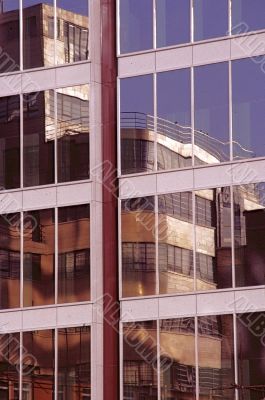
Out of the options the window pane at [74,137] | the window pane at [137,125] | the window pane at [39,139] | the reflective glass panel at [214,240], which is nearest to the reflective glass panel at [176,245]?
the reflective glass panel at [214,240]

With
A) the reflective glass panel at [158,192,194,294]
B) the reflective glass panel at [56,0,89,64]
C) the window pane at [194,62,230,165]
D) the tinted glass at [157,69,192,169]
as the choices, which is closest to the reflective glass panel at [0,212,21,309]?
the reflective glass panel at [158,192,194,294]

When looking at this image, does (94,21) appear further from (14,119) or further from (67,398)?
(67,398)

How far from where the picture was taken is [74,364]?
42.6m

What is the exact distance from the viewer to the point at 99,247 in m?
43.1

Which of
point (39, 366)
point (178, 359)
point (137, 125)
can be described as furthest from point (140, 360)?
point (137, 125)

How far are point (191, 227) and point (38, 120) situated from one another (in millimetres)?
6803

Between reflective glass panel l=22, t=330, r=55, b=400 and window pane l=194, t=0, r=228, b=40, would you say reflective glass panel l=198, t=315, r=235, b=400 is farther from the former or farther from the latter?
window pane l=194, t=0, r=228, b=40

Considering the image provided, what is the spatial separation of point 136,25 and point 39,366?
37.8ft

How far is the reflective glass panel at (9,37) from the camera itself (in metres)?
45.8

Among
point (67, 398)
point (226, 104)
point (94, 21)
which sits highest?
point (94, 21)

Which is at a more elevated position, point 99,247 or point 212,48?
point 212,48

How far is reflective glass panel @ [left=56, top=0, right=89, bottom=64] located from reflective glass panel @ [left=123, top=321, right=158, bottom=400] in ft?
30.8

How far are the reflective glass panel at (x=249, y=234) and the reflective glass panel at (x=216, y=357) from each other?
1.42 m

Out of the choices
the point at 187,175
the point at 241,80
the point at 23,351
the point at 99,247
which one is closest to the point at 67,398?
the point at 23,351
